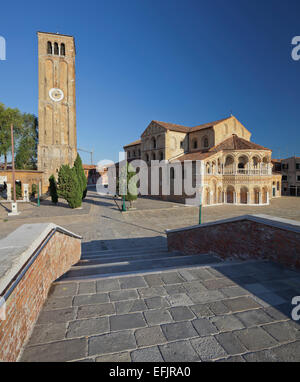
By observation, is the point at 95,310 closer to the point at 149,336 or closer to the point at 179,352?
the point at 149,336

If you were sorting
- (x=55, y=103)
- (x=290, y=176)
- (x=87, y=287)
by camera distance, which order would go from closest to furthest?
(x=87, y=287), (x=55, y=103), (x=290, y=176)

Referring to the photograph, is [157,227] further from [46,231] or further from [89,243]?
[46,231]

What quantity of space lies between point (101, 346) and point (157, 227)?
12649 mm

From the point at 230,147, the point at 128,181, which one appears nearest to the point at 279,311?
the point at 128,181

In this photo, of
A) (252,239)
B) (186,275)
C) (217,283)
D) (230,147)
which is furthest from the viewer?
(230,147)

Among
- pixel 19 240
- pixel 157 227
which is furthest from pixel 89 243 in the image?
pixel 19 240

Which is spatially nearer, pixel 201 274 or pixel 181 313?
pixel 181 313

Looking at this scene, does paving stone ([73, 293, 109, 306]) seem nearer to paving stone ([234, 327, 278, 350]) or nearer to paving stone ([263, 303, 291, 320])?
paving stone ([234, 327, 278, 350])

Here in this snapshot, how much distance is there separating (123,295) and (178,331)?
3.30 feet

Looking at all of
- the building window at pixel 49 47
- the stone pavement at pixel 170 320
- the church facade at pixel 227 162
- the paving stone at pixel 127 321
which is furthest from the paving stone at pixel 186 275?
the building window at pixel 49 47

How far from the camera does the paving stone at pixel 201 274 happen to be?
3.50m

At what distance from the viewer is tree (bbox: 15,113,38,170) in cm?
3769

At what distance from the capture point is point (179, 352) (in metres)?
1.93
